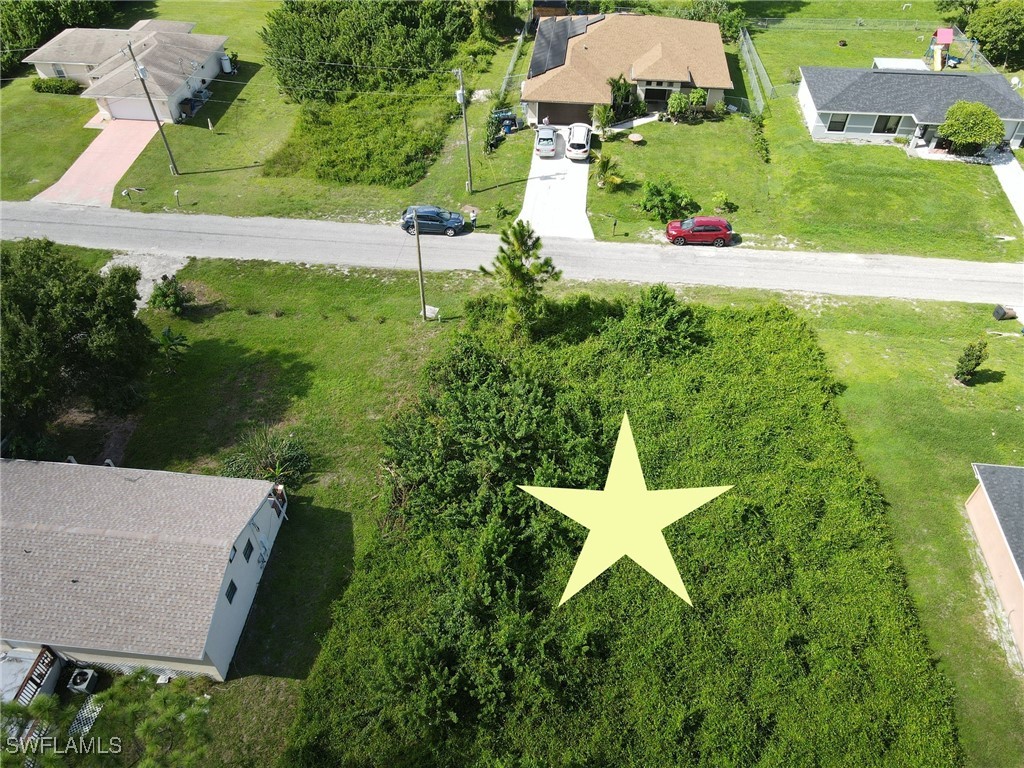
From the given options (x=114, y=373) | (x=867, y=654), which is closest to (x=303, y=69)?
(x=114, y=373)

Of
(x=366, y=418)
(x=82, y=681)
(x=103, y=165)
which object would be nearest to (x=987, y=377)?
(x=366, y=418)

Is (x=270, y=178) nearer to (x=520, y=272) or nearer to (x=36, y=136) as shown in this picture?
(x=36, y=136)

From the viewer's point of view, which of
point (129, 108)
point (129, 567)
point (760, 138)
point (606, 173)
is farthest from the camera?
point (129, 108)

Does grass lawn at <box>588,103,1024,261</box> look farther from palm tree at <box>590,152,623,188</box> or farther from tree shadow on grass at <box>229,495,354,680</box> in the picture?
tree shadow on grass at <box>229,495,354,680</box>

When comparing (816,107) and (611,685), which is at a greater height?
(816,107)

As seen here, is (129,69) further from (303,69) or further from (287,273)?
Result: (287,273)

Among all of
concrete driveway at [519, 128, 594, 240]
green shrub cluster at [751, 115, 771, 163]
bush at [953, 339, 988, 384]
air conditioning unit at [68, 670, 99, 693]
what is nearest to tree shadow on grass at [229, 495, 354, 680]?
air conditioning unit at [68, 670, 99, 693]
